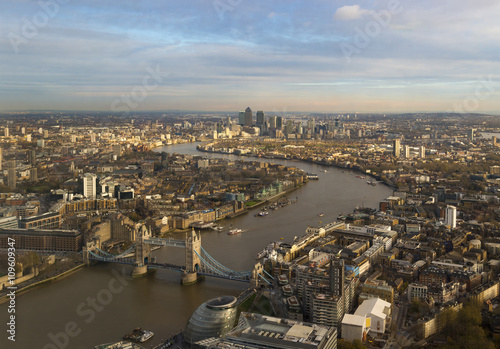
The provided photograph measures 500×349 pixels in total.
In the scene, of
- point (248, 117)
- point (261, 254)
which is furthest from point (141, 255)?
point (248, 117)

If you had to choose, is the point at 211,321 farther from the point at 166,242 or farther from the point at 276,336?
the point at 166,242

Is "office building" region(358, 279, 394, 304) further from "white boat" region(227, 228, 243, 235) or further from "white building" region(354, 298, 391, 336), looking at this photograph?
"white boat" region(227, 228, 243, 235)

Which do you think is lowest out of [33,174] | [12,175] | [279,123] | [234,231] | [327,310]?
[234,231]

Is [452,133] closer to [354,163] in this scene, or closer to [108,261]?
[354,163]

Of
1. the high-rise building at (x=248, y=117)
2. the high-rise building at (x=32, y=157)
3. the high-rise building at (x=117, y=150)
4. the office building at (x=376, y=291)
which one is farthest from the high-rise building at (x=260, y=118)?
the office building at (x=376, y=291)

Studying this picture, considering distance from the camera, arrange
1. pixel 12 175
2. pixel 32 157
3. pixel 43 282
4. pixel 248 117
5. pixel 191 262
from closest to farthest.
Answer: pixel 43 282
pixel 191 262
pixel 12 175
pixel 32 157
pixel 248 117

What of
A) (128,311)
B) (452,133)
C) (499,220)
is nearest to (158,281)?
(128,311)

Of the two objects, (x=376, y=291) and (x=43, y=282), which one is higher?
(x=376, y=291)
